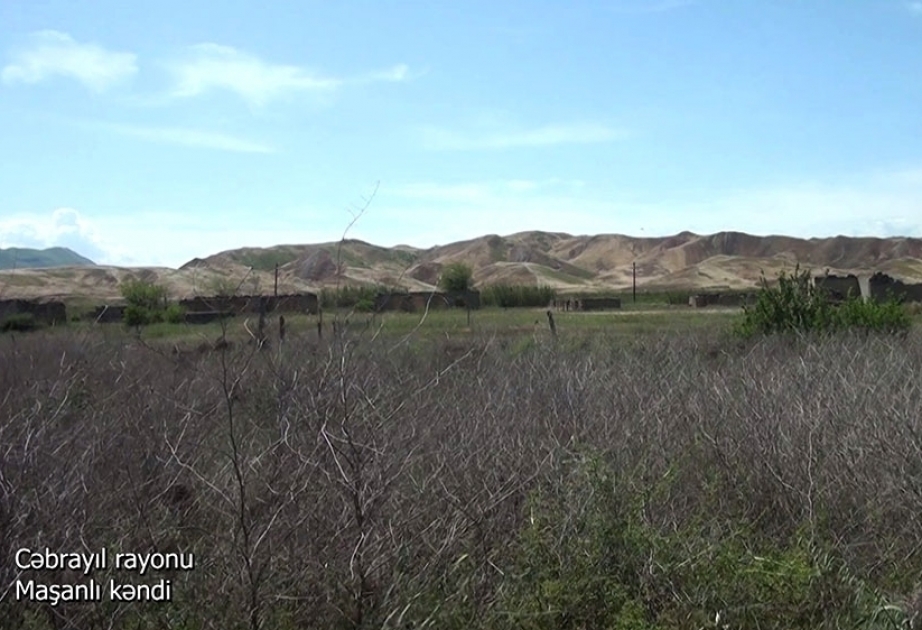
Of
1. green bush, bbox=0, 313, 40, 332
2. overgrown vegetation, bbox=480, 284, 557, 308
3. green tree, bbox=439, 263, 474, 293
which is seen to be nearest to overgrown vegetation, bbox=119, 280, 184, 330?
green bush, bbox=0, 313, 40, 332

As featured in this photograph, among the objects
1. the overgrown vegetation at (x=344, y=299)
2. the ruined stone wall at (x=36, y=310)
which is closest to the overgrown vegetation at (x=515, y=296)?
the ruined stone wall at (x=36, y=310)

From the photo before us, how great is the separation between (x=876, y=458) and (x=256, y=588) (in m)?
5.25

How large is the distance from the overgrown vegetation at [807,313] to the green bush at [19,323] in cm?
1930

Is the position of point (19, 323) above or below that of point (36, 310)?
below

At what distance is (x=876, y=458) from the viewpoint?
8258 millimetres

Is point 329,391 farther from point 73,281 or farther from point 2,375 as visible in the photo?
point 73,281

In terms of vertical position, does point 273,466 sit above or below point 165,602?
above

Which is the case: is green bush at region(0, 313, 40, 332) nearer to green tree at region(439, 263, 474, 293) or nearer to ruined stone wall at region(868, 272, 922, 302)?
green tree at region(439, 263, 474, 293)

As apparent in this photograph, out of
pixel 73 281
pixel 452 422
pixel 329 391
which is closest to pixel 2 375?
pixel 452 422

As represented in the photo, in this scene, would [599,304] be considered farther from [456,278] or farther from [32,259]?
[32,259]

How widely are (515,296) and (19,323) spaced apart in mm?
34412

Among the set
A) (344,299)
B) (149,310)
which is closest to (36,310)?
(149,310)

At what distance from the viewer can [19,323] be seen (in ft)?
95.1

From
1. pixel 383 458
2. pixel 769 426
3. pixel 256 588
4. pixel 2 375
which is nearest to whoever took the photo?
pixel 256 588
